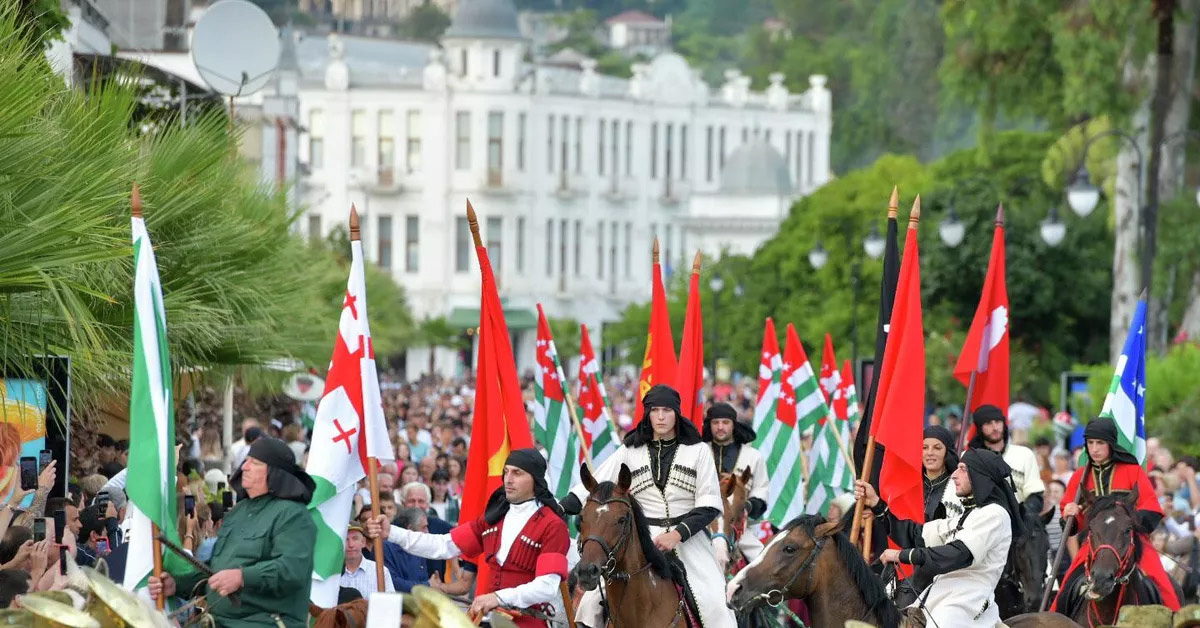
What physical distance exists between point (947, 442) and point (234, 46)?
12.5m

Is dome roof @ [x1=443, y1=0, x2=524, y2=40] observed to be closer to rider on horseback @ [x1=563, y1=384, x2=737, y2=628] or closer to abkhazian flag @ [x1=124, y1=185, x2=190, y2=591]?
rider on horseback @ [x1=563, y1=384, x2=737, y2=628]

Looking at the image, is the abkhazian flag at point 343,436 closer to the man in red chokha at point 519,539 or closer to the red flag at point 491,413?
the man in red chokha at point 519,539

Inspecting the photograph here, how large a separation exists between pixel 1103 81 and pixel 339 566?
27.5 metres

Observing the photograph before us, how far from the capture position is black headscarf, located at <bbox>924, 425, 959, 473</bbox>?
13344mm

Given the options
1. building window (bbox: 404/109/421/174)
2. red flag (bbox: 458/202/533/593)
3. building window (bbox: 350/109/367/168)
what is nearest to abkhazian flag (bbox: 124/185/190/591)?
red flag (bbox: 458/202/533/593)

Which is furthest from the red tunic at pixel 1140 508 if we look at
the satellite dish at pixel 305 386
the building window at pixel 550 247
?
the building window at pixel 550 247

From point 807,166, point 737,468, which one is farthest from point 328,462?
point 807,166

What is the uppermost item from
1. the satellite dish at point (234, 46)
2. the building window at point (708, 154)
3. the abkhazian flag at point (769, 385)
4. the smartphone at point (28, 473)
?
the satellite dish at point (234, 46)

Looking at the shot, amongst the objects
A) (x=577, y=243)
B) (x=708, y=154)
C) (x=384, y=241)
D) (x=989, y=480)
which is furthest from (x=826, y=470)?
(x=708, y=154)

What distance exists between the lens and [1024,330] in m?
48.3

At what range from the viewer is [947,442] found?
13383 mm

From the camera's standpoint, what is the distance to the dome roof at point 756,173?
9894 centimetres

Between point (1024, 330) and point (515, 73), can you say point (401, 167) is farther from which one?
point (1024, 330)

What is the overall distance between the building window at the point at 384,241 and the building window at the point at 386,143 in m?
1.99
